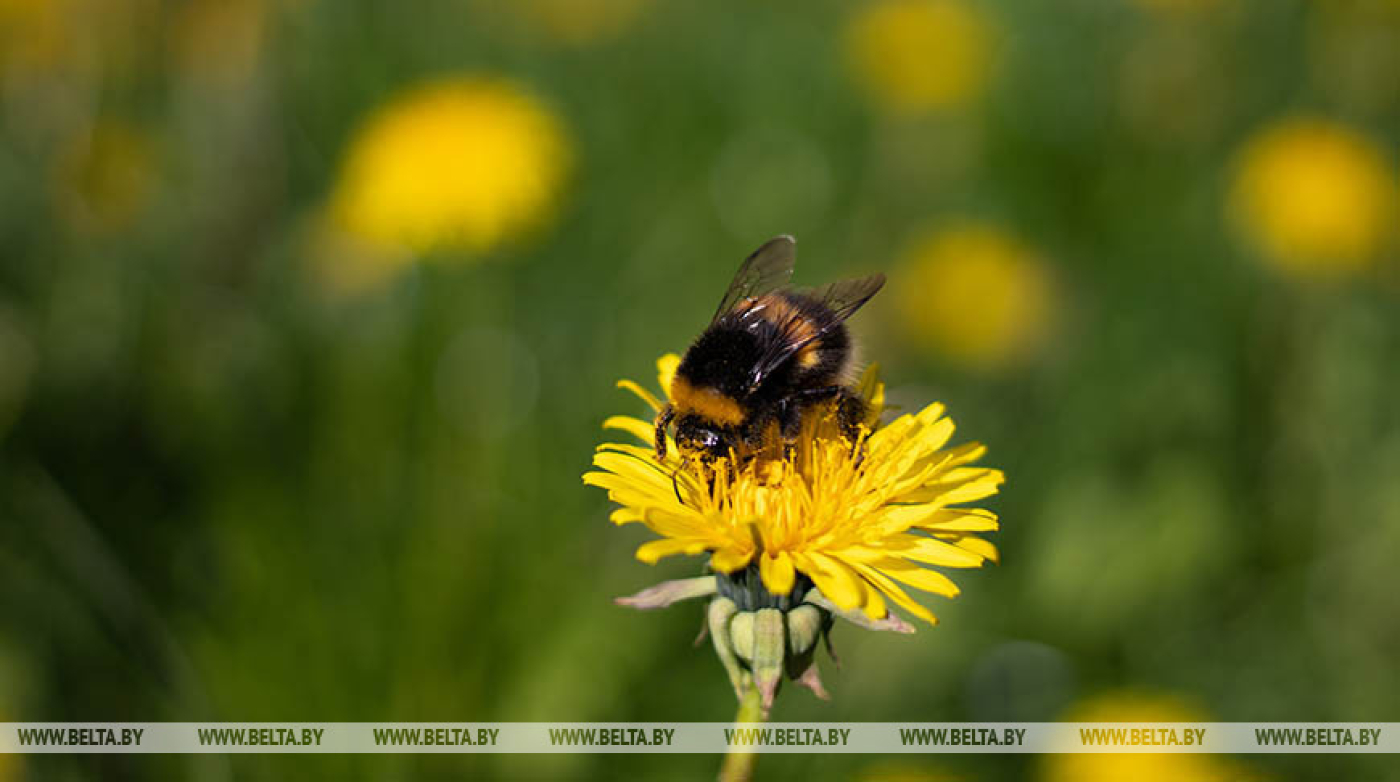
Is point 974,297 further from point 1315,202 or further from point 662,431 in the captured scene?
point 662,431

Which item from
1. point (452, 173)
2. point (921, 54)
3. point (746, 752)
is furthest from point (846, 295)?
point (921, 54)

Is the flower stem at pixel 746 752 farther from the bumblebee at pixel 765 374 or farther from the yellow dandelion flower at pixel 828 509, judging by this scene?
the bumblebee at pixel 765 374

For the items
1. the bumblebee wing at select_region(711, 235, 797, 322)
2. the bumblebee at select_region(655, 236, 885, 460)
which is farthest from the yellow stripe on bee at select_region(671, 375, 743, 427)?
the bumblebee wing at select_region(711, 235, 797, 322)

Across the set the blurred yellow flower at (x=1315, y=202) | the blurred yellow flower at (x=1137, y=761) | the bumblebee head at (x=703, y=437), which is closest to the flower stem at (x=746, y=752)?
the bumblebee head at (x=703, y=437)

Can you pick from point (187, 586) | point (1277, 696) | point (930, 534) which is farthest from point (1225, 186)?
point (187, 586)

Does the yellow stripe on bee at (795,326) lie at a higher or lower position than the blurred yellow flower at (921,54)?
lower

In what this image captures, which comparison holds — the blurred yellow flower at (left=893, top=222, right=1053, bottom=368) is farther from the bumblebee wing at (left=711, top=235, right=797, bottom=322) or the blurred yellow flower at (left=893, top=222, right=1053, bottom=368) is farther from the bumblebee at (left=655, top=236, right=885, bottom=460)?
the bumblebee at (left=655, top=236, right=885, bottom=460)

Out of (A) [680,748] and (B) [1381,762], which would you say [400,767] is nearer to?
(A) [680,748]
